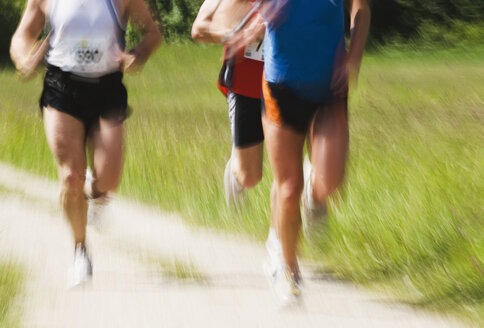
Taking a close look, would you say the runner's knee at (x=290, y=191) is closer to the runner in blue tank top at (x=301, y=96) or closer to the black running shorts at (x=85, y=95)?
the runner in blue tank top at (x=301, y=96)

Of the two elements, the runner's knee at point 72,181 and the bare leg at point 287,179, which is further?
the runner's knee at point 72,181

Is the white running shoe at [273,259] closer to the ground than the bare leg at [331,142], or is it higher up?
closer to the ground

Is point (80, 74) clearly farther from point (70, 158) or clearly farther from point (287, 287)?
point (287, 287)

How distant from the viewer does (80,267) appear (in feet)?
15.9

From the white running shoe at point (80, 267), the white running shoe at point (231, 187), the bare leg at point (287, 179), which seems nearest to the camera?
the bare leg at point (287, 179)

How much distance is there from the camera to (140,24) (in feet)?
16.4

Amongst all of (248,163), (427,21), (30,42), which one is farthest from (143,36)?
(427,21)

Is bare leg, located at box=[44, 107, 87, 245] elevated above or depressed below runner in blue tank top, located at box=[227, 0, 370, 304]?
below

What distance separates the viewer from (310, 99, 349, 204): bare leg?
432 centimetres

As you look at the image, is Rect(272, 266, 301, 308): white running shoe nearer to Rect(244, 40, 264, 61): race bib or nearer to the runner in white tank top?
the runner in white tank top

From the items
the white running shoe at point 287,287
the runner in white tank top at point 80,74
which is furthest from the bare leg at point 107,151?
the white running shoe at point 287,287

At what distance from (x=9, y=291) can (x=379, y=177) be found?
326 cm

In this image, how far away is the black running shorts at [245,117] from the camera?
18.0ft

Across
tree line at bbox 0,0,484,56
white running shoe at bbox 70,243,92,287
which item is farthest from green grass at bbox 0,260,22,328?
tree line at bbox 0,0,484,56
